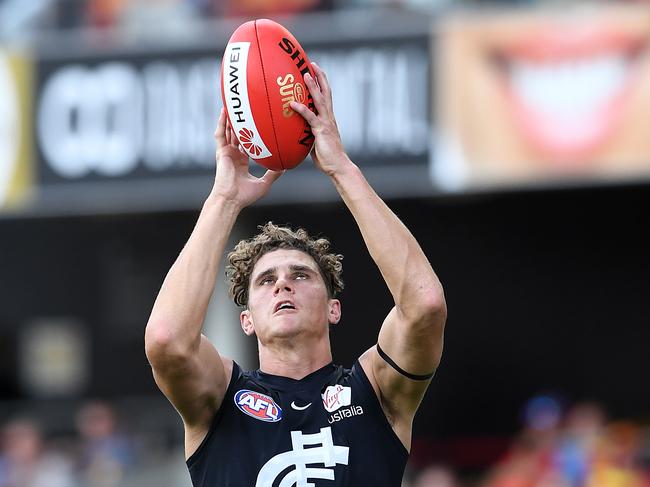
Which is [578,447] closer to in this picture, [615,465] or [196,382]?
[615,465]

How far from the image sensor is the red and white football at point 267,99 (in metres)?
4.48

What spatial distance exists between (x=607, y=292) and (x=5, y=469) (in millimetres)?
7100

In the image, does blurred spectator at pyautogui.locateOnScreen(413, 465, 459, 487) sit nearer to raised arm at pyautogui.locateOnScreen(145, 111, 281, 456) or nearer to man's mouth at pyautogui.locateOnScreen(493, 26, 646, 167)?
man's mouth at pyautogui.locateOnScreen(493, 26, 646, 167)

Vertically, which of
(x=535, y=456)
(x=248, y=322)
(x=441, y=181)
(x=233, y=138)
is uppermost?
(x=233, y=138)

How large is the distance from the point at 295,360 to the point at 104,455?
28.7ft

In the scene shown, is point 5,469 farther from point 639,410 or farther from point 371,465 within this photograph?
point 371,465

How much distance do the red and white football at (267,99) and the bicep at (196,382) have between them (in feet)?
2.42

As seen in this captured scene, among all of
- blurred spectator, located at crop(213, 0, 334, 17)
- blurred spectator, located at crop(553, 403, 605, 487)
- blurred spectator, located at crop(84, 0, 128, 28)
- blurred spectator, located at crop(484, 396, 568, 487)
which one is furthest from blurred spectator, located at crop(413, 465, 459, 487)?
blurred spectator, located at crop(84, 0, 128, 28)

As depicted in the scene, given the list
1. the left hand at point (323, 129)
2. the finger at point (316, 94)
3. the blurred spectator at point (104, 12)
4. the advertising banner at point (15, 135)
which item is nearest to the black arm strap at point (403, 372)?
the left hand at point (323, 129)

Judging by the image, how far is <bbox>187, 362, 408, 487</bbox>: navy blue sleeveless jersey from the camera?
4.14 m

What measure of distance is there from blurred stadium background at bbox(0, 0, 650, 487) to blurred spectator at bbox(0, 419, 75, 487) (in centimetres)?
2

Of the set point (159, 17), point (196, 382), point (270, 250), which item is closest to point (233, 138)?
point (270, 250)

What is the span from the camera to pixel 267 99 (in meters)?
4.50

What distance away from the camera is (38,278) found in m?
17.1
